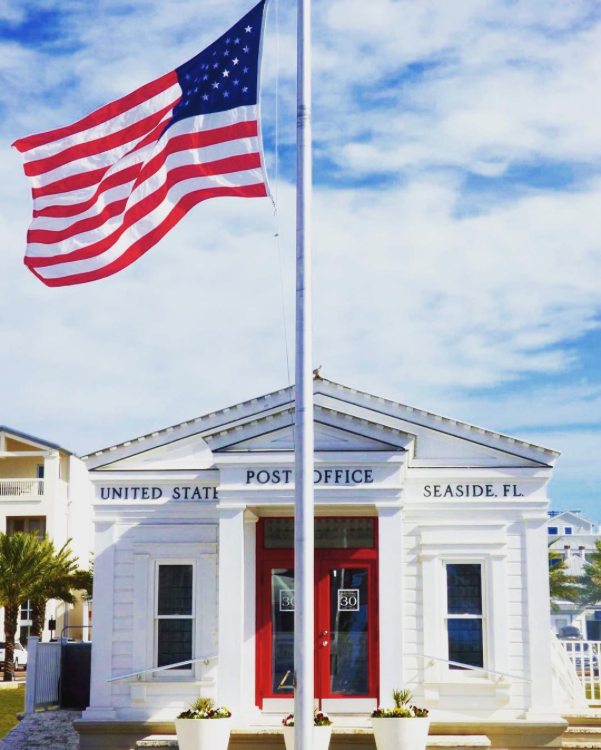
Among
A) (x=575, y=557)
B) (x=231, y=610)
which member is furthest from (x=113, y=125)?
(x=575, y=557)

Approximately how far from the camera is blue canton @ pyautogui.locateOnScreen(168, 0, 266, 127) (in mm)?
12000

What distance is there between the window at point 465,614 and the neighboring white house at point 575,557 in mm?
46600

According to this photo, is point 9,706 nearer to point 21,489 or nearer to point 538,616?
point 538,616

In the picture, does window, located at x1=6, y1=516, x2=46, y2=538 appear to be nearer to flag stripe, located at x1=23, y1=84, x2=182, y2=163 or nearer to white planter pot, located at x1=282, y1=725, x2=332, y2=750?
white planter pot, located at x1=282, y1=725, x2=332, y2=750

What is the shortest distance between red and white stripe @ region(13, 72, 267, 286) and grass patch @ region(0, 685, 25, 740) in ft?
45.5

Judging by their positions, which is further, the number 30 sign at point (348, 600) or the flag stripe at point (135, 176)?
the number 30 sign at point (348, 600)

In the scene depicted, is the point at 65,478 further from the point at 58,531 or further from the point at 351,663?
the point at 351,663

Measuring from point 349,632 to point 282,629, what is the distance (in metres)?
1.08

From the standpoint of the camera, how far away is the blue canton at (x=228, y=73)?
12000 mm

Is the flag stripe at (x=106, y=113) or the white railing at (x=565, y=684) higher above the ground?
the flag stripe at (x=106, y=113)

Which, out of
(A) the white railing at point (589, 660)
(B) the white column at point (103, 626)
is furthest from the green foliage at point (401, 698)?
(B) the white column at point (103, 626)

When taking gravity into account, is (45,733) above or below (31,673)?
below

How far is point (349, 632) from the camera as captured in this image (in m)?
17.4

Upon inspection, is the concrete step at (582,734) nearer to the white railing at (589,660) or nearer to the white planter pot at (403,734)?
the white railing at (589,660)
